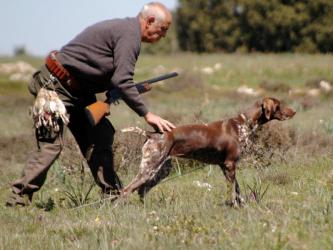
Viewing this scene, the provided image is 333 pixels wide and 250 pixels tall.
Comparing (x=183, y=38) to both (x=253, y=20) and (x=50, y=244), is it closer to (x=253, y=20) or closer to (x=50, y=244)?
(x=253, y=20)

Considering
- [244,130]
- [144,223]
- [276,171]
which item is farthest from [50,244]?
[276,171]

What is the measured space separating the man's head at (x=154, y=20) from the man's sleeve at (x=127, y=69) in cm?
19

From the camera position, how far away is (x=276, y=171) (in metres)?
8.87

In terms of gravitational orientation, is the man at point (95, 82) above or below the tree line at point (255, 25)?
above

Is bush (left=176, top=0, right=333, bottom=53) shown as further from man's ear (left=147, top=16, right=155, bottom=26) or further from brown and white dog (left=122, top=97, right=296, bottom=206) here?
man's ear (left=147, top=16, right=155, bottom=26)

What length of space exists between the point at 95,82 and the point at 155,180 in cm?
124

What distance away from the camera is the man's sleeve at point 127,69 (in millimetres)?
6961

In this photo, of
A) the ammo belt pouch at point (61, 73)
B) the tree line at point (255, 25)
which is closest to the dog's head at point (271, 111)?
the ammo belt pouch at point (61, 73)

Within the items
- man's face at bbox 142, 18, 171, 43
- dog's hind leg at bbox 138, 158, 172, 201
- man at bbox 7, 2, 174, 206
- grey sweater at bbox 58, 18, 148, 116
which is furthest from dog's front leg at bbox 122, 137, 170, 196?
man's face at bbox 142, 18, 171, 43

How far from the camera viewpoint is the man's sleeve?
696 centimetres

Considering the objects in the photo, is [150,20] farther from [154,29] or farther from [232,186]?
[232,186]

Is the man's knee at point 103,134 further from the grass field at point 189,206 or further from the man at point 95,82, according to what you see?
the grass field at point 189,206

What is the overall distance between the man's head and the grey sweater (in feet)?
0.28

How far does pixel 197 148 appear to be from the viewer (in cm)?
782
